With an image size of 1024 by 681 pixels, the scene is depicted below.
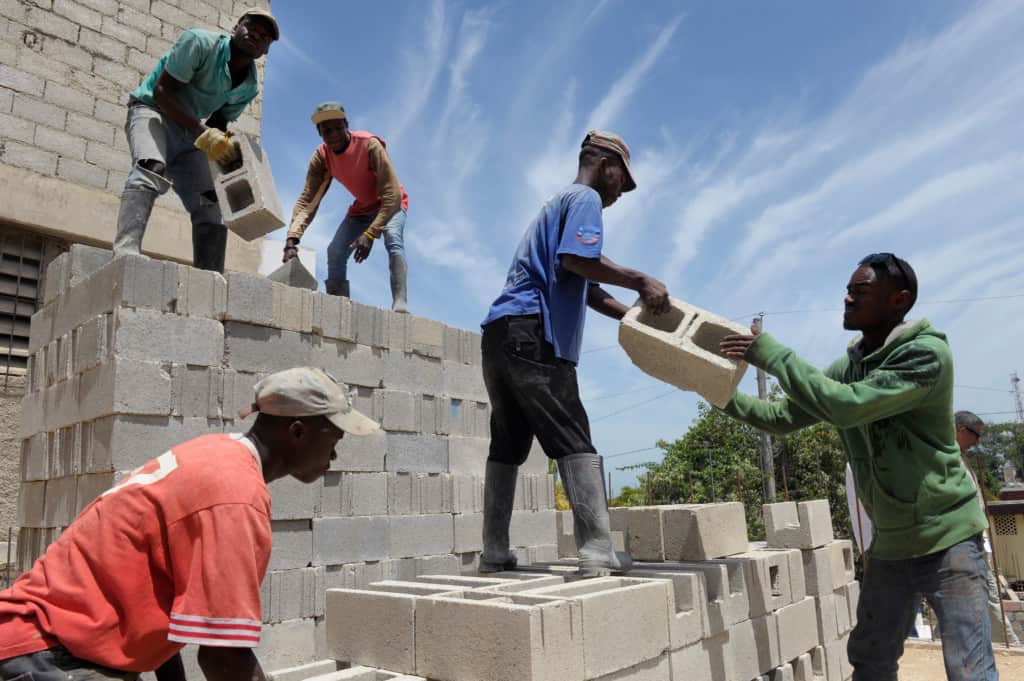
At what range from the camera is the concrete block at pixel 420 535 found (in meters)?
4.75

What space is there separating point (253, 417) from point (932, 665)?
654 centimetres

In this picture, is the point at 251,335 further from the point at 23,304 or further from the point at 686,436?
the point at 686,436

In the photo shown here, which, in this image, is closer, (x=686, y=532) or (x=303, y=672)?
(x=303, y=672)

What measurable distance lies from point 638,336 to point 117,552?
2198 millimetres

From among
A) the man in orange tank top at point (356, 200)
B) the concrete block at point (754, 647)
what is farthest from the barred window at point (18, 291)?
the concrete block at point (754, 647)

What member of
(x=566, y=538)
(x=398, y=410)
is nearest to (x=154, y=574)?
(x=398, y=410)

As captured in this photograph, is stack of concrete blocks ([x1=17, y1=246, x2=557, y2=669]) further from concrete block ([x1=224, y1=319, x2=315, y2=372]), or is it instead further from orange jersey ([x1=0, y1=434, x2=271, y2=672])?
orange jersey ([x1=0, y1=434, x2=271, y2=672])

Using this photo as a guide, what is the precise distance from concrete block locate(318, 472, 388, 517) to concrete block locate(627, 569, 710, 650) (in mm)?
1836

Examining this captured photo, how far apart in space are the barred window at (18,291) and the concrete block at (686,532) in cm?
569

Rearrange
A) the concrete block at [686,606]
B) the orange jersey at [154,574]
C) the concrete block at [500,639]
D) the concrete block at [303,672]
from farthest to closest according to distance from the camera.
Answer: the concrete block at [686,606]
the concrete block at [303,672]
the concrete block at [500,639]
the orange jersey at [154,574]

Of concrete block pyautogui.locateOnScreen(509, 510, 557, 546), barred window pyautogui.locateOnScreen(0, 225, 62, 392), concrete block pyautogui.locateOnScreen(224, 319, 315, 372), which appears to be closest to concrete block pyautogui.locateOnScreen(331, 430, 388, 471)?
concrete block pyautogui.locateOnScreen(224, 319, 315, 372)

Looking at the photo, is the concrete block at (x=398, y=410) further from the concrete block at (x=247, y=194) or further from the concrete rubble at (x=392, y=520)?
the concrete block at (x=247, y=194)

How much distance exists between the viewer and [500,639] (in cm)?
247

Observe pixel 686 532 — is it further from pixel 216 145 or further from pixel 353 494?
pixel 216 145
